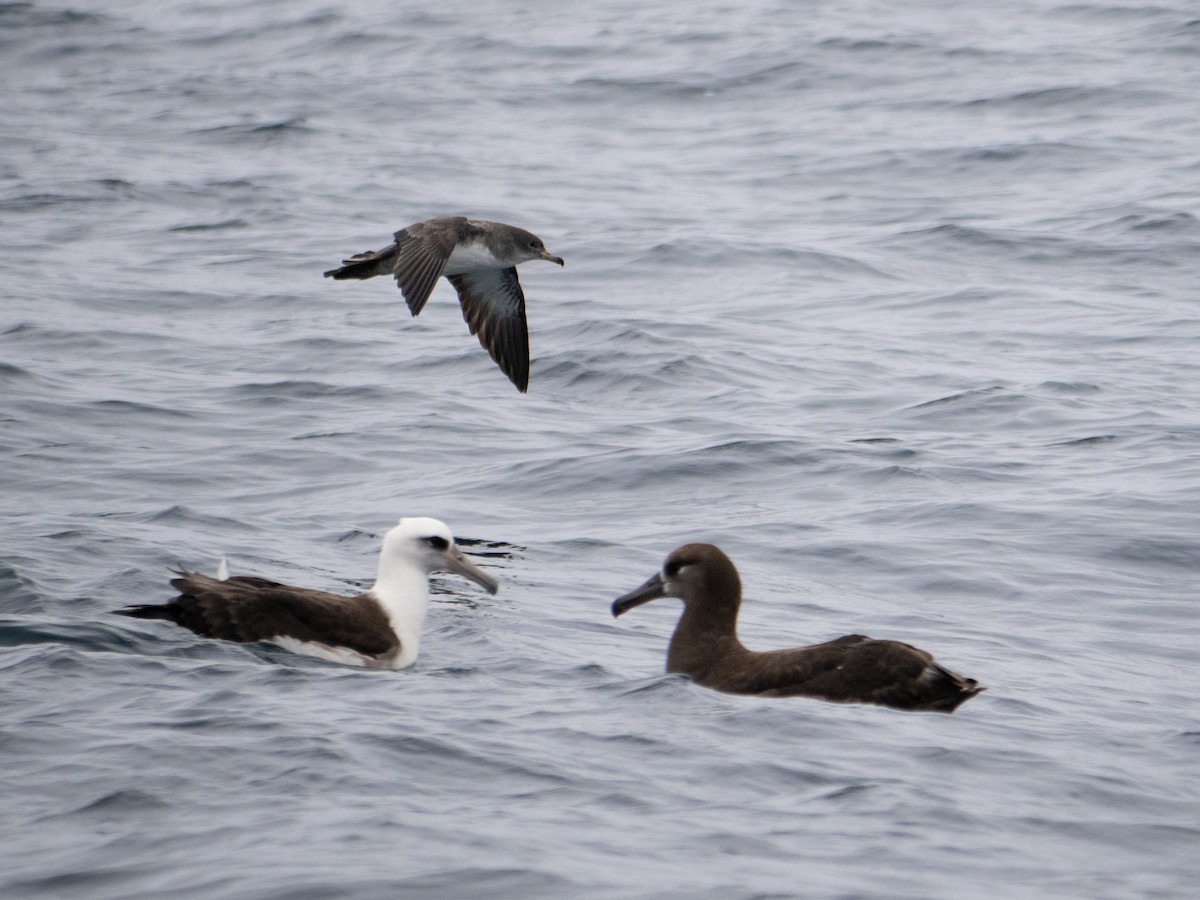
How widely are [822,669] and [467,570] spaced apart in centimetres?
199

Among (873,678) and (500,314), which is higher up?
(500,314)

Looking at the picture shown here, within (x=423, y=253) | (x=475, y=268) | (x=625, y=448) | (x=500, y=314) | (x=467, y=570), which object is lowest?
(x=625, y=448)

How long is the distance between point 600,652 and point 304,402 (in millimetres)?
6541

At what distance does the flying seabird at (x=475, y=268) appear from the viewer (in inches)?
491

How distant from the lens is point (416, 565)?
9.54 metres

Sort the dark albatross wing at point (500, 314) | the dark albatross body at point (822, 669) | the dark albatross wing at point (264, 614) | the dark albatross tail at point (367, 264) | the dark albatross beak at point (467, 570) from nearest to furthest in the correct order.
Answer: the dark albatross body at point (822, 669) < the dark albatross wing at point (264, 614) < the dark albatross beak at point (467, 570) < the dark albatross tail at point (367, 264) < the dark albatross wing at point (500, 314)

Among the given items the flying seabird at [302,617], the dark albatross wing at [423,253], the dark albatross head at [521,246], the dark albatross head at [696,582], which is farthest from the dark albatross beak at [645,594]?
the dark albatross head at [521,246]

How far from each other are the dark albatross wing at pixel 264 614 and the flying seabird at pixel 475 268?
317 centimetres

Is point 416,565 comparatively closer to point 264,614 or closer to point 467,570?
point 467,570

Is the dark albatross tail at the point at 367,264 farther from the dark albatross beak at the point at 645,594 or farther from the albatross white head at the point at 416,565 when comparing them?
the dark albatross beak at the point at 645,594

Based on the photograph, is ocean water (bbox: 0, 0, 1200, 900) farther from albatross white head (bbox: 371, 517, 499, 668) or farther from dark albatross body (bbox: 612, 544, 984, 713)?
albatross white head (bbox: 371, 517, 499, 668)

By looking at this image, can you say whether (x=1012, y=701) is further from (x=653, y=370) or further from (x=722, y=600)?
(x=653, y=370)

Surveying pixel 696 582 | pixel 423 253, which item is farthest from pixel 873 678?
pixel 423 253

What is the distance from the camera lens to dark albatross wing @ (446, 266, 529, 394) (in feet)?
45.8
